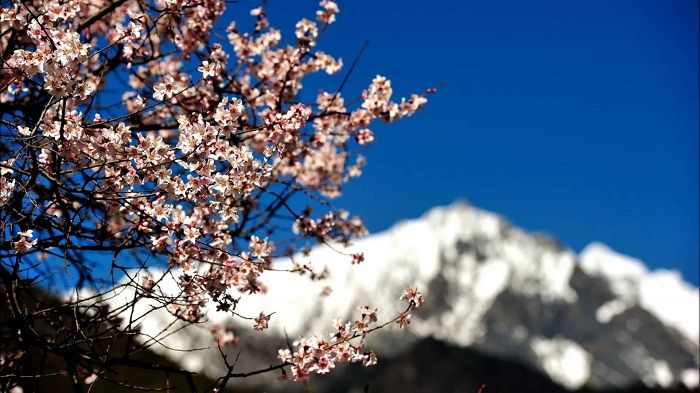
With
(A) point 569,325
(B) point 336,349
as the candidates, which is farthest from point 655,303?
(B) point 336,349

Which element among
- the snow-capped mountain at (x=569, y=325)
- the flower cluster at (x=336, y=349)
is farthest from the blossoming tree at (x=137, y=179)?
the snow-capped mountain at (x=569, y=325)

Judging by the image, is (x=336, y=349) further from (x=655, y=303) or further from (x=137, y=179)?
(x=655, y=303)

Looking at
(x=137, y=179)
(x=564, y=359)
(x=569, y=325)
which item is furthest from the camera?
(x=569, y=325)

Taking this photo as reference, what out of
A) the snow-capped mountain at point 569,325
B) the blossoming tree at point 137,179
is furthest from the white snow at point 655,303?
the blossoming tree at point 137,179

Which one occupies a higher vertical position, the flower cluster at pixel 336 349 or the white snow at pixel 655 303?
the white snow at pixel 655 303

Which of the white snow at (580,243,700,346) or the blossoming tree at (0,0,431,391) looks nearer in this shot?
the blossoming tree at (0,0,431,391)

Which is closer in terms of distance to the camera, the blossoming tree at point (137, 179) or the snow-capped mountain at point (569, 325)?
→ the blossoming tree at point (137, 179)

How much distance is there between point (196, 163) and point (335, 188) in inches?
200

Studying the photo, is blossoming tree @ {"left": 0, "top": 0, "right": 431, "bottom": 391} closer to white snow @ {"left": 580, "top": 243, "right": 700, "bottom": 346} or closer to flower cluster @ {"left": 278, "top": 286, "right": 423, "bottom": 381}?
flower cluster @ {"left": 278, "top": 286, "right": 423, "bottom": 381}

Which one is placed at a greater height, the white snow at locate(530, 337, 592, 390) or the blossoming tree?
the white snow at locate(530, 337, 592, 390)

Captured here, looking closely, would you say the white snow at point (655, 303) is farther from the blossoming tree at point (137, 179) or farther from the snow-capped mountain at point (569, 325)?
the blossoming tree at point (137, 179)

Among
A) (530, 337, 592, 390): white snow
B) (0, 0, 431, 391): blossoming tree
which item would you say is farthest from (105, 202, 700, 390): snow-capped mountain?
(0, 0, 431, 391): blossoming tree

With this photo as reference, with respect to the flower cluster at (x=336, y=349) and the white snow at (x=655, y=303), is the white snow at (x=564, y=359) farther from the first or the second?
the flower cluster at (x=336, y=349)

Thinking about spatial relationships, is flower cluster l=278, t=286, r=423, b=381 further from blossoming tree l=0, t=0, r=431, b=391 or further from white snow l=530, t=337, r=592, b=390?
white snow l=530, t=337, r=592, b=390
